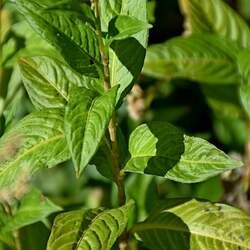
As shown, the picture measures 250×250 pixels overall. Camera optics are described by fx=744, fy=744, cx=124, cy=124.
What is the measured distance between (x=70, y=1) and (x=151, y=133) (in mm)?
347

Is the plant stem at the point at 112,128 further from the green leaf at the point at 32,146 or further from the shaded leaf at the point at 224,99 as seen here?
the shaded leaf at the point at 224,99

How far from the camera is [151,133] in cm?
167

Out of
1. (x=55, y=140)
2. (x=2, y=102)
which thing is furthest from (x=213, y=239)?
(x=2, y=102)

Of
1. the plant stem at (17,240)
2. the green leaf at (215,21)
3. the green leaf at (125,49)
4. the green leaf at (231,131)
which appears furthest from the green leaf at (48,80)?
the green leaf at (231,131)

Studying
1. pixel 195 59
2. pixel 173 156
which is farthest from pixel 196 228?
pixel 195 59

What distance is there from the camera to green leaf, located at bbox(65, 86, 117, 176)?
1379 millimetres

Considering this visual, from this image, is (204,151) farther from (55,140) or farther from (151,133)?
(55,140)

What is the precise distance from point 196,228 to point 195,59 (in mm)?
821

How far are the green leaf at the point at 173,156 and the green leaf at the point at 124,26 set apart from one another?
23 cm

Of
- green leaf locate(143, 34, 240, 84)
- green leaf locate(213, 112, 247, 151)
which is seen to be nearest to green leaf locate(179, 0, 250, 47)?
green leaf locate(143, 34, 240, 84)

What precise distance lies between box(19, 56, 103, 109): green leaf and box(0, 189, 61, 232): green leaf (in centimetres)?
30

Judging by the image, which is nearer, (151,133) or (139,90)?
(151,133)

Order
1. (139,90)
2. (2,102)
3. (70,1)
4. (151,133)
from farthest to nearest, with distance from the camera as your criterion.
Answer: (139,90), (2,102), (151,133), (70,1)

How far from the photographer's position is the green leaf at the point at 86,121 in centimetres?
138
